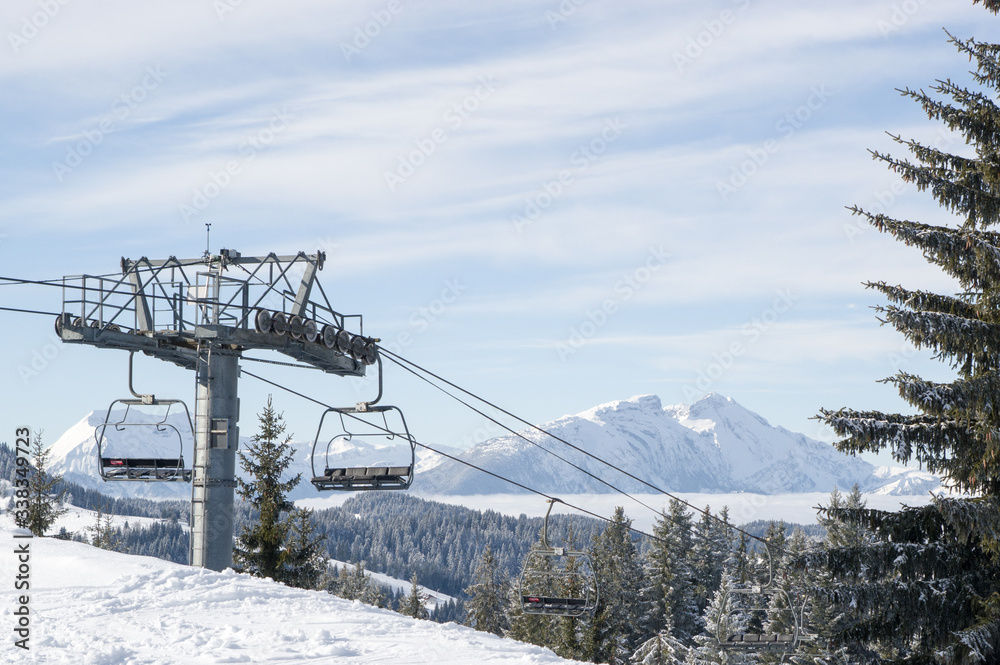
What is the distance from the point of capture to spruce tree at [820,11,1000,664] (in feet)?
58.2

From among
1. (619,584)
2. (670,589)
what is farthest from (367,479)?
(619,584)

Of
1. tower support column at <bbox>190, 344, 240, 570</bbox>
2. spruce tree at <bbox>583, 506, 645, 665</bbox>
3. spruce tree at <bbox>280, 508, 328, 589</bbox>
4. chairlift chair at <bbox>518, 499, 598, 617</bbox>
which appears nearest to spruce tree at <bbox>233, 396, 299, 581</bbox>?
spruce tree at <bbox>280, 508, 328, 589</bbox>

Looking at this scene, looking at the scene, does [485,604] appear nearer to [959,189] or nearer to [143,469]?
[143,469]

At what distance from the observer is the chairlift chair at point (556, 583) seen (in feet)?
84.2

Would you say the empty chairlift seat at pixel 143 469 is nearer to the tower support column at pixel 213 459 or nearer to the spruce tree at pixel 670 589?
the tower support column at pixel 213 459

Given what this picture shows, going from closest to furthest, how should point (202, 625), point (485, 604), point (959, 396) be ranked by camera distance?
1. point (959, 396)
2. point (202, 625)
3. point (485, 604)

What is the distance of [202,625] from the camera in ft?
62.6

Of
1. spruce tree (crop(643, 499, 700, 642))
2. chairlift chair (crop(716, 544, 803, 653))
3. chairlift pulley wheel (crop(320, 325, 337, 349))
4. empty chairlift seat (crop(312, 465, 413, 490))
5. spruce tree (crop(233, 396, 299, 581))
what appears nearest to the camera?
chairlift chair (crop(716, 544, 803, 653))

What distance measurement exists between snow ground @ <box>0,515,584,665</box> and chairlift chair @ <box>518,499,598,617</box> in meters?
3.86

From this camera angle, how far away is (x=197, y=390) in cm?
2633

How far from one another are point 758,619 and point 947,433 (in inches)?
2017

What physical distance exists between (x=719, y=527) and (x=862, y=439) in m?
61.7

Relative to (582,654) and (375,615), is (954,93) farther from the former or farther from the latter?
(582,654)

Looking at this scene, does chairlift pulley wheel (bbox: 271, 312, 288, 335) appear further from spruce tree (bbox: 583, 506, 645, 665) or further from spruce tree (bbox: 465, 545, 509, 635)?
spruce tree (bbox: 465, 545, 509, 635)
